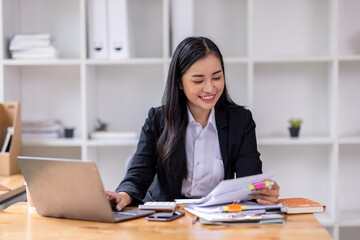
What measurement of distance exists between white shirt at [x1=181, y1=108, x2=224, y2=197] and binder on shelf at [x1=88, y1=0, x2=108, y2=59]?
1.03m

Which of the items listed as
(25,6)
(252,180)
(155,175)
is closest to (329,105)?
(155,175)

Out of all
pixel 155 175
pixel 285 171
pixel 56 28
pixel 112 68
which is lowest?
pixel 285 171

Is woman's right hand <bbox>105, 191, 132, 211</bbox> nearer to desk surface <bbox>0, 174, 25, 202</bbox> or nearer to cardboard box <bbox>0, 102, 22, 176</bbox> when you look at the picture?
desk surface <bbox>0, 174, 25, 202</bbox>

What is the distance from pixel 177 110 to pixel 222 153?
0.96ft

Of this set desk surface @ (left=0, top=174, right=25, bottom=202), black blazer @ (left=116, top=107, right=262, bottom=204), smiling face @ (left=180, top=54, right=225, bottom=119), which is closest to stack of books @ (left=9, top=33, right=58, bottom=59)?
desk surface @ (left=0, top=174, right=25, bottom=202)

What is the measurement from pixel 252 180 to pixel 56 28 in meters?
2.21

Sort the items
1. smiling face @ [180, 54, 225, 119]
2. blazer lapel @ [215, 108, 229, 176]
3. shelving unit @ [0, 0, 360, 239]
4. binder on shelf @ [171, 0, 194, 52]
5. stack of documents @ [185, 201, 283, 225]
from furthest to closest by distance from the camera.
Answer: shelving unit @ [0, 0, 360, 239]
binder on shelf @ [171, 0, 194, 52]
blazer lapel @ [215, 108, 229, 176]
smiling face @ [180, 54, 225, 119]
stack of documents @ [185, 201, 283, 225]

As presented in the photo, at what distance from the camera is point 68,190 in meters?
1.47

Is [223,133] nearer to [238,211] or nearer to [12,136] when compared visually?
[238,211]

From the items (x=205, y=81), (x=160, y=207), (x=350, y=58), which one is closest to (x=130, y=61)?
(x=205, y=81)

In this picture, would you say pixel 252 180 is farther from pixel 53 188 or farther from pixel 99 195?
pixel 53 188

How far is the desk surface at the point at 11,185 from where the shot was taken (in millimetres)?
2176

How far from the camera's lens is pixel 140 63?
9.73ft

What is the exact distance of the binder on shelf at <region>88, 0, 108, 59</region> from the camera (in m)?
2.94
